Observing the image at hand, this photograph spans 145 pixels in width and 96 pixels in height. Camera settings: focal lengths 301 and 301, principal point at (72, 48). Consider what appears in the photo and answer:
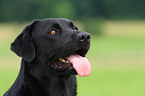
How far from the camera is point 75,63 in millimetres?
4289

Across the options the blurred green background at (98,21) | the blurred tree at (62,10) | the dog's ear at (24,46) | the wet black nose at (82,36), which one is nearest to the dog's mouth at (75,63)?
the wet black nose at (82,36)

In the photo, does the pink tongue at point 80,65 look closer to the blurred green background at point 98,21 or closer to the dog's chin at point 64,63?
the dog's chin at point 64,63

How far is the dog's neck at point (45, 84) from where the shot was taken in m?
4.54

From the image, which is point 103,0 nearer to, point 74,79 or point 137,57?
point 137,57

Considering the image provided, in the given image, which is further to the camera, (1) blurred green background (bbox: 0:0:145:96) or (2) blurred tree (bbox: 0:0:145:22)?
(2) blurred tree (bbox: 0:0:145:22)

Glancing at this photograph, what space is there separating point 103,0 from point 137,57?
41.6 m

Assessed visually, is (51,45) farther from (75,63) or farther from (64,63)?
(75,63)

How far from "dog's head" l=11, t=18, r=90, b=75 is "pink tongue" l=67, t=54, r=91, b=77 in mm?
62

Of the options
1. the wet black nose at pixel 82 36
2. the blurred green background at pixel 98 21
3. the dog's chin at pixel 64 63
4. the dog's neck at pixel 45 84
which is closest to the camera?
the wet black nose at pixel 82 36

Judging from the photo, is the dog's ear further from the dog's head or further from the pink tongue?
the pink tongue

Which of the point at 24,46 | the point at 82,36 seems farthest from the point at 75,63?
the point at 24,46

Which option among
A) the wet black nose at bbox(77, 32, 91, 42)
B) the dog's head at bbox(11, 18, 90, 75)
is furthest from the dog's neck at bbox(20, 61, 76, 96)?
the wet black nose at bbox(77, 32, 91, 42)

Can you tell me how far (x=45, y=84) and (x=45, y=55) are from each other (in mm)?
478

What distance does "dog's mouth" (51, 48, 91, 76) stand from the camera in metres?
4.30
